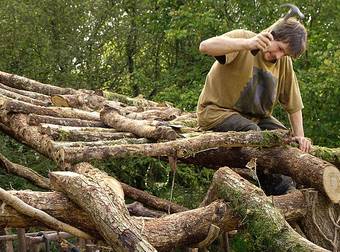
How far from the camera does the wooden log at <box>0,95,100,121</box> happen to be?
563 centimetres

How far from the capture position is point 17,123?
5559 millimetres

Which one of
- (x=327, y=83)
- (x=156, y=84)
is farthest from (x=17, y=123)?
(x=156, y=84)

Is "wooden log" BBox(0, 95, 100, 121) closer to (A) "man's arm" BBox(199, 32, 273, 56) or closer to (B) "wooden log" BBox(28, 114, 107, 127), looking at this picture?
(B) "wooden log" BBox(28, 114, 107, 127)

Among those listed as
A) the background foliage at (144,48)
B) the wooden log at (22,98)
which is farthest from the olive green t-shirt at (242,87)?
the background foliage at (144,48)

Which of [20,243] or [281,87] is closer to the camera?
[281,87]

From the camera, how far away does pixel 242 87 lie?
4773 mm

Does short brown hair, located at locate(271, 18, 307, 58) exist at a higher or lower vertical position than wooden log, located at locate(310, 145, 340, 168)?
higher

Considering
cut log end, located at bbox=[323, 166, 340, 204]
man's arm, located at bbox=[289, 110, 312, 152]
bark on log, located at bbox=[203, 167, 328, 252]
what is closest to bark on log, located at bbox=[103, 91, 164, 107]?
man's arm, located at bbox=[289, 110, 312, 152]

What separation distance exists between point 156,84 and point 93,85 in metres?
1.69


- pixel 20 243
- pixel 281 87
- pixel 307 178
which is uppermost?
pixel 281 87

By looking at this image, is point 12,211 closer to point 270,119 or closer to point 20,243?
point 270,119

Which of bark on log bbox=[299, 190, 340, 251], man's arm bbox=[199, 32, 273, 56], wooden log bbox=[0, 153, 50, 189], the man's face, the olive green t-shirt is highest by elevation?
man's arm bbox=[199, 32, 273, 56]

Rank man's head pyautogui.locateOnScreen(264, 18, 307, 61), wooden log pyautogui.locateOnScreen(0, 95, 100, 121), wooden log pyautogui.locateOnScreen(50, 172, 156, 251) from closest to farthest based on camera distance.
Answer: wooden log pyautogui.locateOnScreen(50, 172, 156, 251), man's head pyautogui.locateOnScreen(264, 18, 307, 61), wooden log pyautogui.locateOnScreen(0, 95, 100, 121)

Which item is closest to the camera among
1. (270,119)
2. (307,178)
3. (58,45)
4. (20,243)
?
(307,178)
